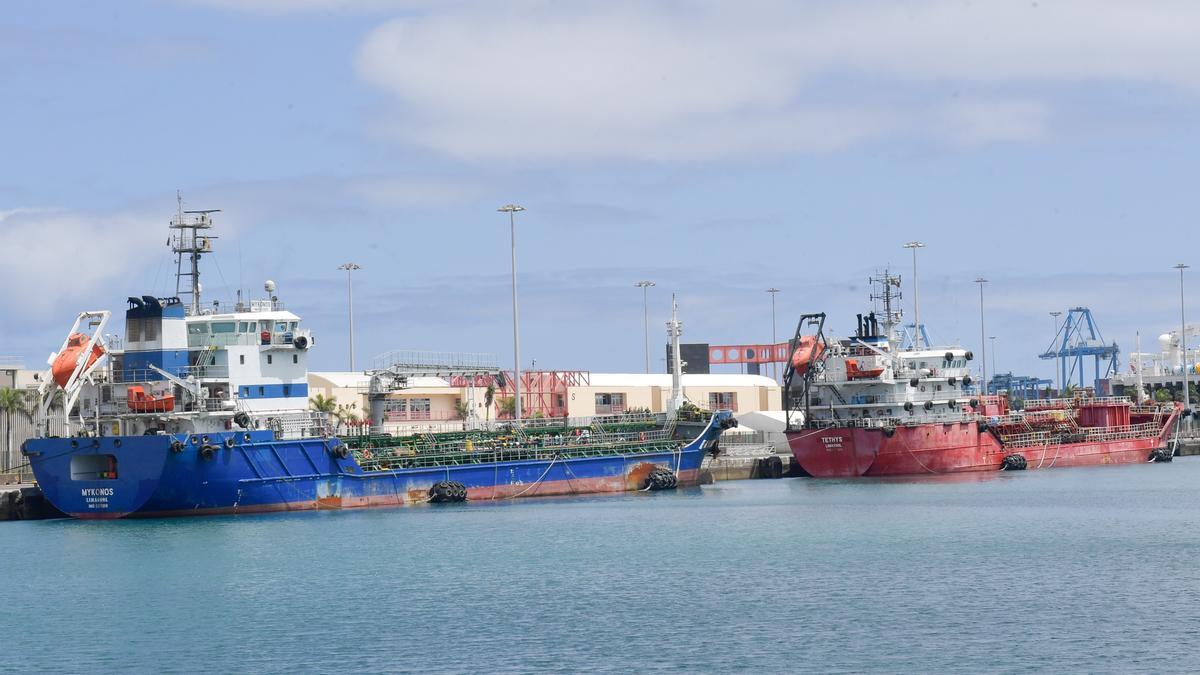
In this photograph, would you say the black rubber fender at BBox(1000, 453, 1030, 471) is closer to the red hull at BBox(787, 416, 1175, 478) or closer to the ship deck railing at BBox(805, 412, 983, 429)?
the red hull at BBox(787, 416, 1175, 478)

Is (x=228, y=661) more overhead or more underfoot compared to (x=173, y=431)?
more underfoot

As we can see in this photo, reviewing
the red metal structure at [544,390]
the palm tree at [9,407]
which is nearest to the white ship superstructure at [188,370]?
the palm tree at [9,407]

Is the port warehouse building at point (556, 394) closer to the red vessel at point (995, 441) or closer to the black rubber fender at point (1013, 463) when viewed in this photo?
the red vessel at point (995, 441)

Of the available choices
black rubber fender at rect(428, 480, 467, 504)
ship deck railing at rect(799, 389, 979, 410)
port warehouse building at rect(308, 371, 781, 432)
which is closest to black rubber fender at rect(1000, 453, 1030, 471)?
ship deck railing at rect(799, 389, 979, 410)

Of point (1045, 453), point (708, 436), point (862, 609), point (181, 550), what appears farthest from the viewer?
point (1045, 453)

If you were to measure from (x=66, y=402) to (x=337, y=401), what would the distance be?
33127mm

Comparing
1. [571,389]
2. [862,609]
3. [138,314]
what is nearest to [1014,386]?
[571,389]

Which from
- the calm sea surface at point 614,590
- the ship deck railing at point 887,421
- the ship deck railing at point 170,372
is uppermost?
the ship deck railing at point 170,372

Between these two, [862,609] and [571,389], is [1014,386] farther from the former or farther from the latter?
[862,609]

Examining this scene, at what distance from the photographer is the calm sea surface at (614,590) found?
1148 inches

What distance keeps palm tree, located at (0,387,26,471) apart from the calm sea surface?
12.6 meters

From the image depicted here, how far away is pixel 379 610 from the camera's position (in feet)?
112

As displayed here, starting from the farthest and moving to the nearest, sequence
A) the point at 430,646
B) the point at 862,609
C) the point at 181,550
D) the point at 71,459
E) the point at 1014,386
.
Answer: the point at 1014,386 < the point at 71,459 < the point at 181,550 < the point at 862,609 < the point at 430,646

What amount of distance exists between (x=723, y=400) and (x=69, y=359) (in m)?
58.8
